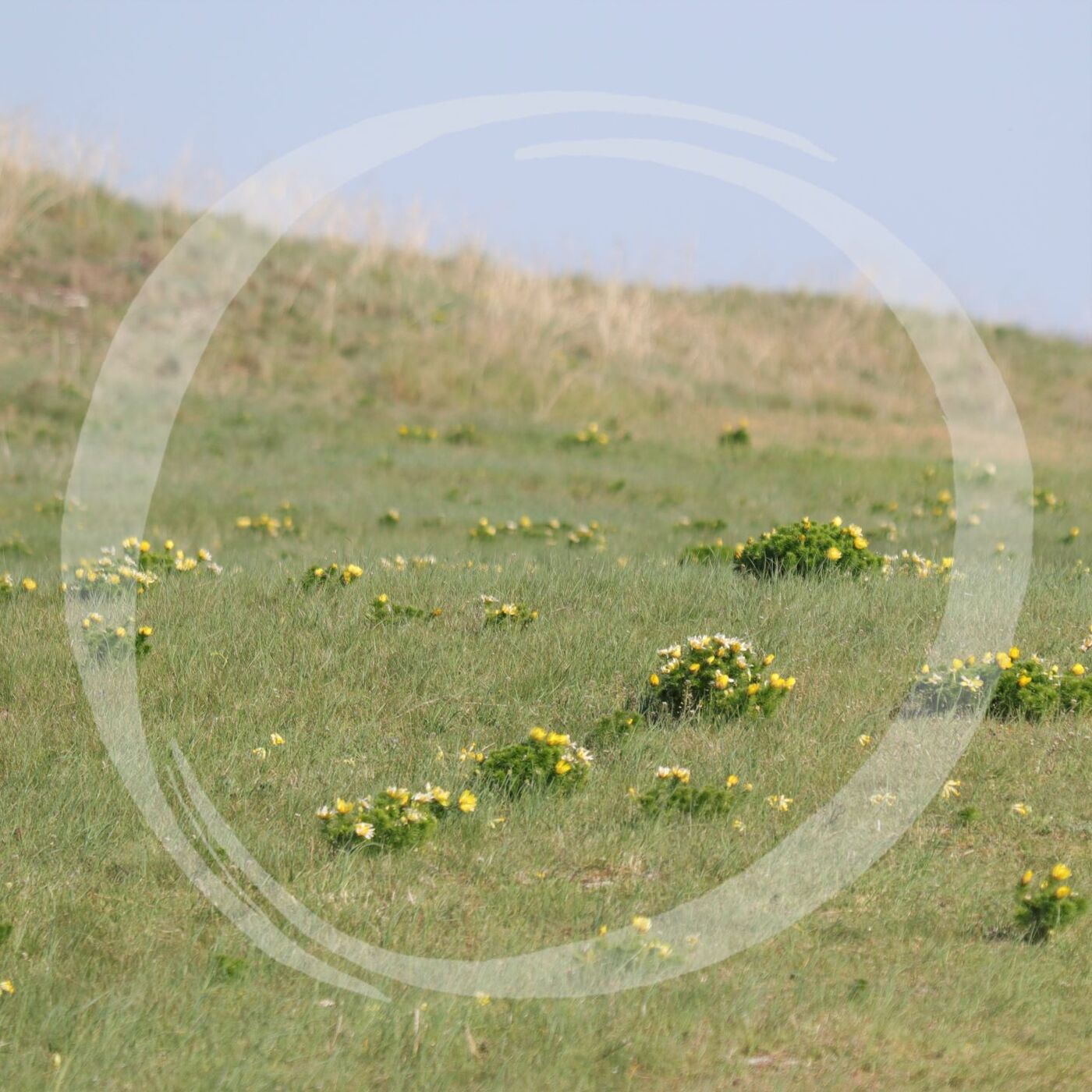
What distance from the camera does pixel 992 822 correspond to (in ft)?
17.7

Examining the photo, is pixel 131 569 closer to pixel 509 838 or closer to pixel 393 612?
pixel 393 612

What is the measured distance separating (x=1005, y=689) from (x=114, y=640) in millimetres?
4187

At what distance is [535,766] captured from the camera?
18.1 feet

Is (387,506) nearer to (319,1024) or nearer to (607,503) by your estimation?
(607,503)

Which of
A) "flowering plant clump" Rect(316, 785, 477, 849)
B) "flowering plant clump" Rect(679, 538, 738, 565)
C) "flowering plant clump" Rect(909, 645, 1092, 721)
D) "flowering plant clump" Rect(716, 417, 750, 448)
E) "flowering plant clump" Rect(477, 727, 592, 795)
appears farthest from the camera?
"flowering plant clump" Rect(716, 417, 750, 448)

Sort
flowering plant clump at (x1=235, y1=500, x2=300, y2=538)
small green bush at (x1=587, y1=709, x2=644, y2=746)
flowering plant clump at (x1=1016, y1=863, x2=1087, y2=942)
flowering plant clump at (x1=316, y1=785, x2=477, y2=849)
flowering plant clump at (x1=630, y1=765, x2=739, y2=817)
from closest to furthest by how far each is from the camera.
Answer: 1. flowering plant clump at (x1=1016, y1=863, x2=1087, y2=942)
2. flowering plant clump at (x1=316, y1=785, x2=477, y2=849)
3. flowering plant clump at (x1=630, y1=765, x2=739, y2=817)
4. small green bush at (x1=587, y1=709, x2=644, y2=746)
5. flowering plant clump at (x1=235, y1=500, x2=300, y2=538)

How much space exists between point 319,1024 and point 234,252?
1950cm

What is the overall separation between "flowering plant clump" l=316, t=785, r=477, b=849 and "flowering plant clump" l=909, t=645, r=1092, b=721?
7.41ft

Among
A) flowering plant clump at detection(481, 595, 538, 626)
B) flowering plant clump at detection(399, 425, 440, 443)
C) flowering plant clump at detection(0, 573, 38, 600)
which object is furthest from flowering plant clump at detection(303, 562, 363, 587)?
flowering plant clump at detection(399, 425, 440, 443)

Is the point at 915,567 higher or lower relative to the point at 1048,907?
higher

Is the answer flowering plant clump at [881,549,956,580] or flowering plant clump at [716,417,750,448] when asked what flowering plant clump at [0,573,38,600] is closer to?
flowering plant clump at [881,549,956,580]

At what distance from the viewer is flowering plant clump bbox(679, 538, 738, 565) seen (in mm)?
8938

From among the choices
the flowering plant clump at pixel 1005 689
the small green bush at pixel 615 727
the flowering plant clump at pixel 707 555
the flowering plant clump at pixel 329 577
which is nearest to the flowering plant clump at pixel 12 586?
the flowering plant clump at pixel 329 577

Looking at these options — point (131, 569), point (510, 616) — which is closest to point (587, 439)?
point (131, 569)
